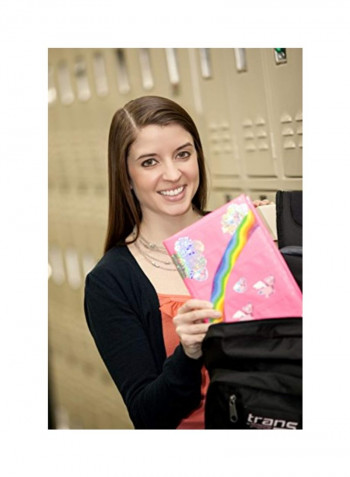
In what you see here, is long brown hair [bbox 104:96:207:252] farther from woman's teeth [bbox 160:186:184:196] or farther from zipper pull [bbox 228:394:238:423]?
zipper pull [bbox 228:394:238:423]

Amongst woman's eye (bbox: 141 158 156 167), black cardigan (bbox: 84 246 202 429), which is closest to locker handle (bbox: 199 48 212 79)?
woman's eye (bbox: 141 158 156 167)

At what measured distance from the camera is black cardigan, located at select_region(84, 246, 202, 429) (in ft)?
3.72

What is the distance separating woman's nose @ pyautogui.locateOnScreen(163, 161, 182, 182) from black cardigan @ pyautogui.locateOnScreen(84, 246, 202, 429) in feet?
0.53

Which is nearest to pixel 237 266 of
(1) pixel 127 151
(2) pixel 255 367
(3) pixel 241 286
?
(3) pixel 241 286

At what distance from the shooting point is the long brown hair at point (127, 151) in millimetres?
1133

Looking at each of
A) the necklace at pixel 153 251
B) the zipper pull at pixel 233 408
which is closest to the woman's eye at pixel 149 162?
Answer: the necklace at pixel 153 251

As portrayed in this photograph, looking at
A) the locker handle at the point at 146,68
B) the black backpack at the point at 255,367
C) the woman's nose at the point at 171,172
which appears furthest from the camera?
the locker handle at the point at 146,68

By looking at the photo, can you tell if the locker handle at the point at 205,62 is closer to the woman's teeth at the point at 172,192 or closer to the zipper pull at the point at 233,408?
the woman's teeth at the point at 172,192

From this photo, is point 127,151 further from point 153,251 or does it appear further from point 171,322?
point 171,322
